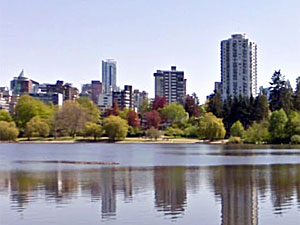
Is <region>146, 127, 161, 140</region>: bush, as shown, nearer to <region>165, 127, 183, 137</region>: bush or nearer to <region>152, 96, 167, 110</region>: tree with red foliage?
<region>165, 127, 183, 137</region>: bush

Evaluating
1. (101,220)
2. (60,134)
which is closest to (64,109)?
(60,134)

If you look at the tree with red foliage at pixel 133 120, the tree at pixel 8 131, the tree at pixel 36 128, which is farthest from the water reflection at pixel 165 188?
the tree with red foliage at pixel 133 120

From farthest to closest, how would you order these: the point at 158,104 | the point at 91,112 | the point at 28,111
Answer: the point at 158,104, the point at 91,112, the point at 28,111

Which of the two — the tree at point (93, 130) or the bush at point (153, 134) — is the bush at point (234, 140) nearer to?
the bush at point (153, 134)

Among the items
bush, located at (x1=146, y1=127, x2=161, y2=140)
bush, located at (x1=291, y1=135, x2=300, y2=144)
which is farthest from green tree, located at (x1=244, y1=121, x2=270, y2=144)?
bush, located at (x1=146, y1=127, x2=161, y2=140)

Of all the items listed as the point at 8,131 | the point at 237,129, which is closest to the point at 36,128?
the point at 8,131

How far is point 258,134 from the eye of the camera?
330 feet

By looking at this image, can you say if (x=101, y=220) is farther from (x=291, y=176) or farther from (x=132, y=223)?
(x=291, y=176)

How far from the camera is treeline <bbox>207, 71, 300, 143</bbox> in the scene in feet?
315

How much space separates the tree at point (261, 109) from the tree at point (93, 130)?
2950 centimetres

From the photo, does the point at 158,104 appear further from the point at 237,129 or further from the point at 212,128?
the point at 237,129

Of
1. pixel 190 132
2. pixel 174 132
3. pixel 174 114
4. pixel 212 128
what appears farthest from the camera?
pixel 174 114

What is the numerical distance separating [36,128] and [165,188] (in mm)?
90378

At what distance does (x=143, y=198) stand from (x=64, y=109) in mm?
99156
